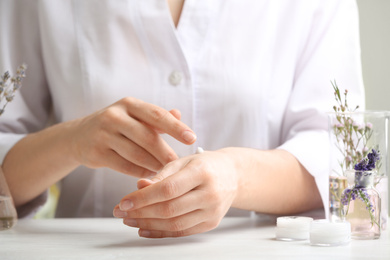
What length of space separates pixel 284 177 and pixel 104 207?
0.43 m

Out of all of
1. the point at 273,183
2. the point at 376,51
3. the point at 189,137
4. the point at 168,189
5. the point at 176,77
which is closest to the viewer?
the point at 168,189

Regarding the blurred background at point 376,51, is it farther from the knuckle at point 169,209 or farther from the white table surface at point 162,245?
the knuckle at point 169,209

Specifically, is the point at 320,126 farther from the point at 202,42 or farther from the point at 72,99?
the point at 72,99

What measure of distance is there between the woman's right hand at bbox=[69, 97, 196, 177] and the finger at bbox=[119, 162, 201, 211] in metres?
0.11

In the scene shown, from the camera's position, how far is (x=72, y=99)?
45.3 inches

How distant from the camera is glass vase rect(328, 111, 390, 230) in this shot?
0.83 meters

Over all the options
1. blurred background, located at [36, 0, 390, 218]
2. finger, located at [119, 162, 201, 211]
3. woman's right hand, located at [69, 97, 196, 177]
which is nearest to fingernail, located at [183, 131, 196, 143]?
woman's right hand, located at [69, 97, 196, 177]

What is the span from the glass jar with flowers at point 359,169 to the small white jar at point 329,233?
0.06 metres

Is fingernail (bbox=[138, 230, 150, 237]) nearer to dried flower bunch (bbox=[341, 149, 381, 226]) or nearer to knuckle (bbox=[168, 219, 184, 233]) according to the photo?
knuckle (bbox=[168, 219, 184, 233])

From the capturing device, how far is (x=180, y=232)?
2.65 ft

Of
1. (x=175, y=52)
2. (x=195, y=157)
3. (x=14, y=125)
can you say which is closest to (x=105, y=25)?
(x=175, y=52)

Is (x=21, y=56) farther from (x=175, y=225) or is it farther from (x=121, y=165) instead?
(x=175, y=225)

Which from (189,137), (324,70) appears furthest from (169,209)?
(324,70)

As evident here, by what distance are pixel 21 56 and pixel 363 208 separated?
79 cm
